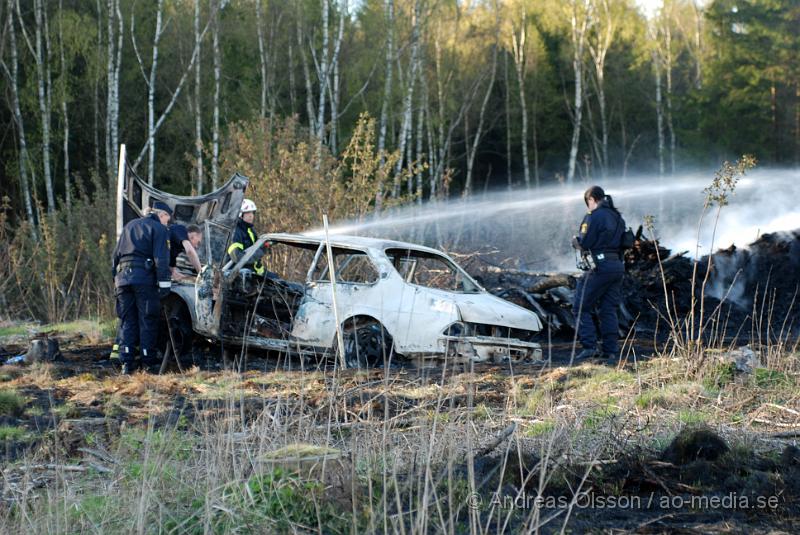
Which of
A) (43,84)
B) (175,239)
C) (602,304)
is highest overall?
(43,84)

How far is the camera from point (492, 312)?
31.3ft

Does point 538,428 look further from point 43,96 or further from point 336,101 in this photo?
point 43,96

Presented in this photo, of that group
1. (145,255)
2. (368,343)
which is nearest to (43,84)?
(145,255)

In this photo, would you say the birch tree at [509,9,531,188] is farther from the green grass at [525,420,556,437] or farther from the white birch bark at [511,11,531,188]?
the green grass at [525,420,556,437]

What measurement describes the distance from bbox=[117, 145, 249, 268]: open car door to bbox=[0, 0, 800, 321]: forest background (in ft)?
9.43

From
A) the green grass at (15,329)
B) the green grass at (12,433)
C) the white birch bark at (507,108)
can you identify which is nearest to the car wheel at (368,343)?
the green grass at (12,433)

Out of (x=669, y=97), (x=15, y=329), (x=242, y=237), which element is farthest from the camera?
(x=669, y=97)

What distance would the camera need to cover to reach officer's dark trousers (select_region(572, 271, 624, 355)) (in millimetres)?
10125

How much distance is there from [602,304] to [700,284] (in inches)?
176

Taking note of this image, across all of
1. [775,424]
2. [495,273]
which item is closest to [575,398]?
[775,424]

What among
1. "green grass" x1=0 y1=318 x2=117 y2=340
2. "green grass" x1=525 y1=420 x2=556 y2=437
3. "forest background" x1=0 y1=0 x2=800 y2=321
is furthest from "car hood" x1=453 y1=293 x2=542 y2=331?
"forest background" x1=0 y1=0 x2=800 y2=321

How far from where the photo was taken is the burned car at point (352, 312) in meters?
A: 9.38

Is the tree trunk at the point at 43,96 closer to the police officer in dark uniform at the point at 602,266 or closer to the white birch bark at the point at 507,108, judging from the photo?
the police officer in dark uniform at the point at 602,266

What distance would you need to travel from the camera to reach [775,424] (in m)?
6.23
